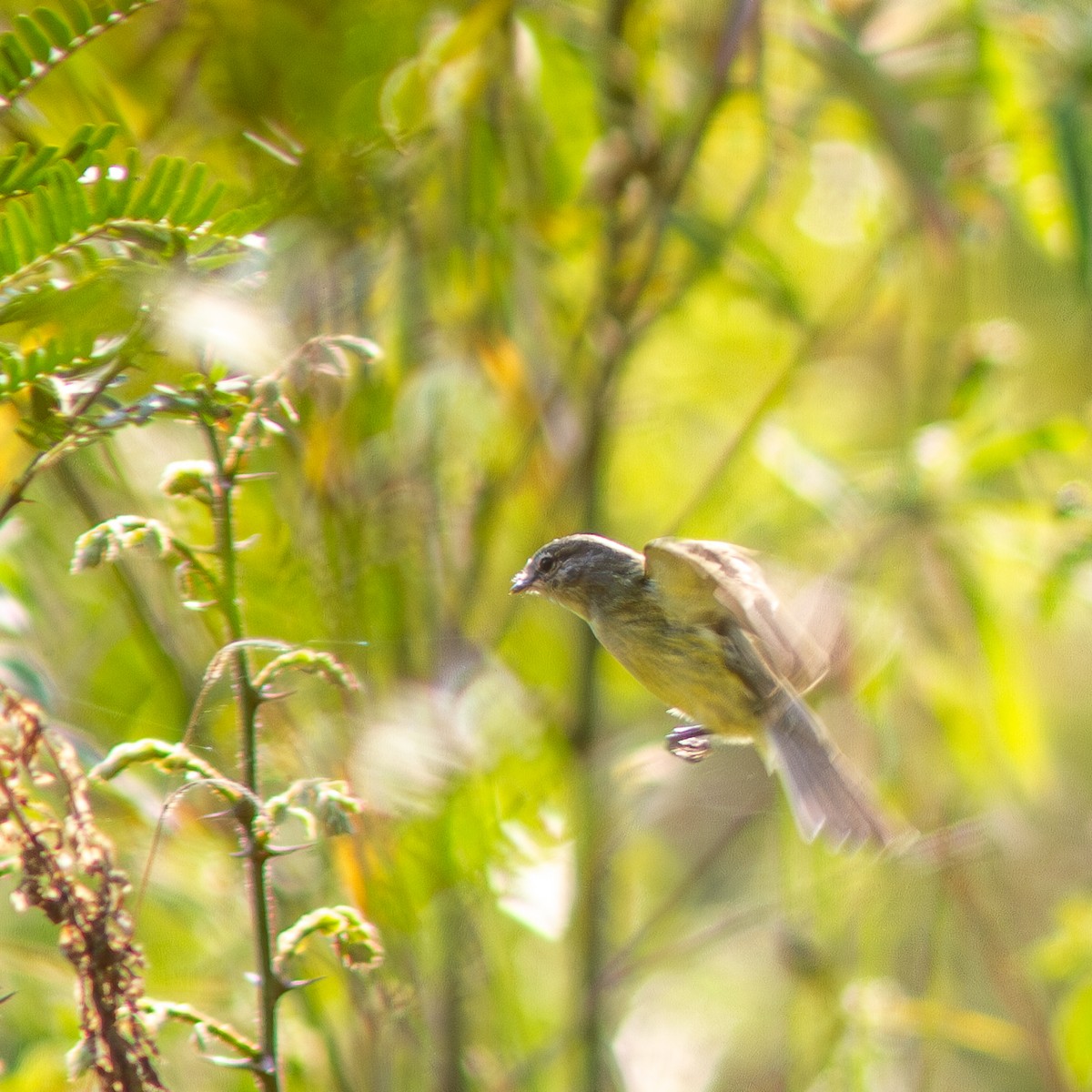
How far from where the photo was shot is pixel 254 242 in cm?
77

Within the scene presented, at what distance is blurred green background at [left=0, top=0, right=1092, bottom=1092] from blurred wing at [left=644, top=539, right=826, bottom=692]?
64mm

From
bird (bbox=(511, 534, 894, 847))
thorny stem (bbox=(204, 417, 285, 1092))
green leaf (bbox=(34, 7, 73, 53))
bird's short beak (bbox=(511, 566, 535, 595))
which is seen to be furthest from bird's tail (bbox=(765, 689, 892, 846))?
green leaf (bbox=(34, 7, 73, 53))

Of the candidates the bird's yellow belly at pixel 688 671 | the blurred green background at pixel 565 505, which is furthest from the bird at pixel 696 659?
the blurred green background at pixel 565 505

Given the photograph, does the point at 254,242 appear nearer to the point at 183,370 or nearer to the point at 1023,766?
the point at 183,370

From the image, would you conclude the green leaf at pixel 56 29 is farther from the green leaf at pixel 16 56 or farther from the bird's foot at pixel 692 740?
the bird's foot at pixel 692 740

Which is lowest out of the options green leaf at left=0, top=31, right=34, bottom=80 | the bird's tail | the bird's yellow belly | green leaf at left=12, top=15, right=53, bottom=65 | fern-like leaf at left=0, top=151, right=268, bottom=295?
the bird's tail

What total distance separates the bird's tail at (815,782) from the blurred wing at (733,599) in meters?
0.04

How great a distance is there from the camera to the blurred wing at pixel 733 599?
1216 mm

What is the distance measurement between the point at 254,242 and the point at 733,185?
1.94 m

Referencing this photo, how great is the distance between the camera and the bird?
141cm

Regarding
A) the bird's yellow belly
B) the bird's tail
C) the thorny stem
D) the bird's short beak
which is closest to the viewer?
the thorny stem

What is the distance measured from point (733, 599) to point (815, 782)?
0.28m

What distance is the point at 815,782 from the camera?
1408 millimetres

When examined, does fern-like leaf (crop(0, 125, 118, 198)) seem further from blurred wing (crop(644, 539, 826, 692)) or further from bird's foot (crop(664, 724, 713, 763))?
bird's foot (crop(664, 724, 713, 763))
